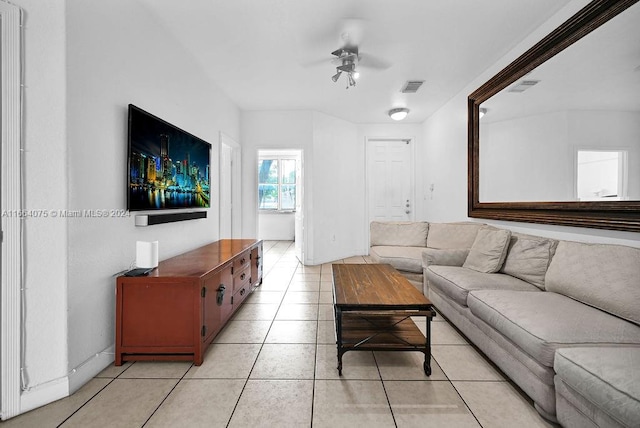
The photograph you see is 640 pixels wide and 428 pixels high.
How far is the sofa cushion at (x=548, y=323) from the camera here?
55.8 inches

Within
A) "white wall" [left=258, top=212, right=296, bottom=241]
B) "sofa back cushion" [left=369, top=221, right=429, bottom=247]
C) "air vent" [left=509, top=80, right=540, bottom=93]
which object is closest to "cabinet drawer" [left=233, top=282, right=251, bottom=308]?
"sofa back cushion" [left=369, top=221, right=429, bottom=247]

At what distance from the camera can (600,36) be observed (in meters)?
1.96

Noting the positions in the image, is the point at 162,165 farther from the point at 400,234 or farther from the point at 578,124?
the point at 578,124

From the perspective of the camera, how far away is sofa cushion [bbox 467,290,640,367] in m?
1.42

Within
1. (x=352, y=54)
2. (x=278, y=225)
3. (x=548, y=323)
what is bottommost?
(x=548, y=323)

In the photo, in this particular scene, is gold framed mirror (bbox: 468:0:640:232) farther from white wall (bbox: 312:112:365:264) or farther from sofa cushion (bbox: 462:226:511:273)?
white wall (bbox: 312:112:365:264)

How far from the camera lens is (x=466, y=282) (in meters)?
2.35

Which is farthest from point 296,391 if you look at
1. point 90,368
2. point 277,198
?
point 277,198

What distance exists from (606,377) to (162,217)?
9.38ft

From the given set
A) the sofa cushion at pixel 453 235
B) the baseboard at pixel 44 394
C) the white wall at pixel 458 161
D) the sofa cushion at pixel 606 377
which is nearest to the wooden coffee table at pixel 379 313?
the sofa cushion at pixel 606 377

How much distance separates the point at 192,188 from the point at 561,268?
333cm

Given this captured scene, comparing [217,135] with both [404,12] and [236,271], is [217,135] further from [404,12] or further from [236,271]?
[404,12]

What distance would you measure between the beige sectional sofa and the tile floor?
210mm

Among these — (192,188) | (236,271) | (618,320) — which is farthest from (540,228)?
(192,188)
